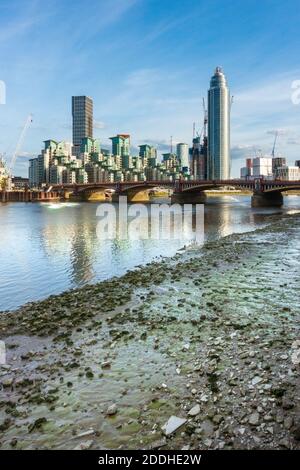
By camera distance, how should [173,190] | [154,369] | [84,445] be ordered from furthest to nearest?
[173,190]
[154,369]
[84,445]

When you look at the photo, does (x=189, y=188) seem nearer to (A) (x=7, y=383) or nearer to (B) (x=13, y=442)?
(A) (x=7, y=383)

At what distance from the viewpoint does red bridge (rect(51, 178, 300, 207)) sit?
10688 centimetres

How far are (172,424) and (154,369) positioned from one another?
2389 mm

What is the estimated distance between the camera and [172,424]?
6395 millimetres

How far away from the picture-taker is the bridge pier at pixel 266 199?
109m

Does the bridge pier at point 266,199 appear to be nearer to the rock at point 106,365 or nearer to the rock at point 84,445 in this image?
the rock at point 106,365

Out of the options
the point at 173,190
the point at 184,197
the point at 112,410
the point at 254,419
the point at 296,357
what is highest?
the point at 173,190

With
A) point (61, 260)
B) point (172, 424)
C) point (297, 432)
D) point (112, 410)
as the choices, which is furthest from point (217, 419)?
point (61, 260)

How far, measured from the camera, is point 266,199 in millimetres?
110500

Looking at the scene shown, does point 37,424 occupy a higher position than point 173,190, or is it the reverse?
point 173,190

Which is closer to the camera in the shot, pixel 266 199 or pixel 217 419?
pixel 217 419

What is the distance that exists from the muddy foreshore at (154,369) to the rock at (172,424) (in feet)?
0.28

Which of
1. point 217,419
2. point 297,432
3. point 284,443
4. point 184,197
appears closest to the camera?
point 284,443
